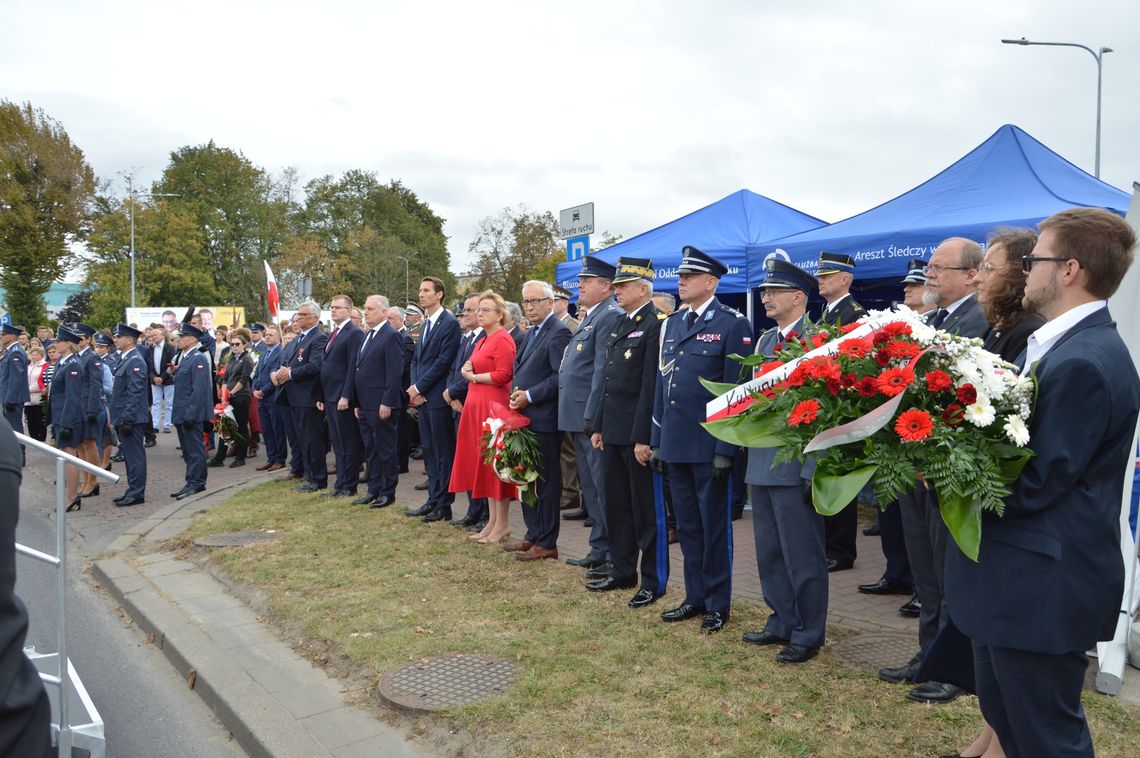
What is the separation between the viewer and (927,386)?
2621mm

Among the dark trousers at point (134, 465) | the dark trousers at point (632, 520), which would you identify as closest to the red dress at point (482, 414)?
the dark trousers at point (632, 520)

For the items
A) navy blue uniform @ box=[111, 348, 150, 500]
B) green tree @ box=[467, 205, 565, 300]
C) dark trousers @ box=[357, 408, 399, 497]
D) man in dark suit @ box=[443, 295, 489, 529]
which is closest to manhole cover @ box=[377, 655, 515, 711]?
man in dark suit @ box=[443, 295, 489, 529]

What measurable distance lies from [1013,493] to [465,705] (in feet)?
8.96

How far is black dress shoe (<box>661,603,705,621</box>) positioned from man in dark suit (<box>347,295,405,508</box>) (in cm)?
472

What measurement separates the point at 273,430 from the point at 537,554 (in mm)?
7211

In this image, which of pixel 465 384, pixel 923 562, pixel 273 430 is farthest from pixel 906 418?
pixel 273 430

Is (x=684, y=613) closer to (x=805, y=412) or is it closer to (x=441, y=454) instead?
(x=805, y=412)

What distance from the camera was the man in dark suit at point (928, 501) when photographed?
4.35m

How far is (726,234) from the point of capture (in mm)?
10625

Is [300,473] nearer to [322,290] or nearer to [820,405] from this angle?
[820,405]

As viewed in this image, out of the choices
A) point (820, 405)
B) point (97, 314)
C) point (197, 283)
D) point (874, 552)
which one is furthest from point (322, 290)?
point (820, 405)

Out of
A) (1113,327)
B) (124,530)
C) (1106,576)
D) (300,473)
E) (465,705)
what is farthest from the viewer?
(300,473)

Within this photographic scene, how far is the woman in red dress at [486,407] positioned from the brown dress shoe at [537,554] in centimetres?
60

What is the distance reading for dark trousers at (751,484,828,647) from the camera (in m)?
4.66
